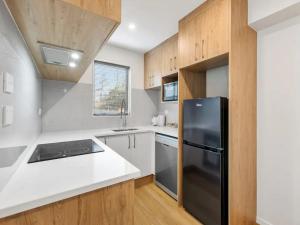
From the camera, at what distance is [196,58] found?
1.85m

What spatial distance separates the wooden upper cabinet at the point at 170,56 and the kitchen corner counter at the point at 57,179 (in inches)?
74.8

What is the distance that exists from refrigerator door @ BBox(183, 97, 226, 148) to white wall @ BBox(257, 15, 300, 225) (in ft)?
1.83

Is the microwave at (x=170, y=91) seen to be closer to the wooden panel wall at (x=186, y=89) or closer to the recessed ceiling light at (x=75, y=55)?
the wooden panel wall at (x=186, y=89)

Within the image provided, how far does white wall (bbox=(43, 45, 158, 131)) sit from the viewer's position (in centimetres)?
250

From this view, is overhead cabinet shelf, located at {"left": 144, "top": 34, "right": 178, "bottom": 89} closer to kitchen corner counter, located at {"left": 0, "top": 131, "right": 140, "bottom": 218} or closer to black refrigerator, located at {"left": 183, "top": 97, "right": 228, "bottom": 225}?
black refrigerator, located at {"left": 183, "top": 97, "right": 228, "bottom": 225}

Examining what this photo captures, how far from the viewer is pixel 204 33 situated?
1.74 m

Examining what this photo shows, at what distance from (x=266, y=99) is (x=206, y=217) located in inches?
57.1

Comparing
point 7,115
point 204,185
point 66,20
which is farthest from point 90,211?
point 204,185

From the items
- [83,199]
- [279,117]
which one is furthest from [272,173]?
[83,199]

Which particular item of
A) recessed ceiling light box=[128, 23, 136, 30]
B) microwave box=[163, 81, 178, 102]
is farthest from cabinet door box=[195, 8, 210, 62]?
recessed ceiling light box=[128, 23, 136, 30]

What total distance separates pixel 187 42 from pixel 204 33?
278 mm

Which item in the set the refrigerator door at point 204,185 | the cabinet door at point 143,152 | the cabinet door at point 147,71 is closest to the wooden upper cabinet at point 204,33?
the refrigerator door at point 204,185

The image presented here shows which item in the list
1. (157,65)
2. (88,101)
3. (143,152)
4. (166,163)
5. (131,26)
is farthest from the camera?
(157,65)

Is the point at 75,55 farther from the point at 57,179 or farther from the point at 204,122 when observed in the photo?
the point at 204,122
